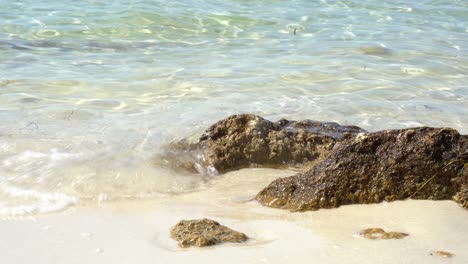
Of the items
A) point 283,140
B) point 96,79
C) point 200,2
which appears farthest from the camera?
point 200,2

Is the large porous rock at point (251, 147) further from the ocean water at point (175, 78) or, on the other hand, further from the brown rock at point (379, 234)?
the brown rock at point (379, 234)

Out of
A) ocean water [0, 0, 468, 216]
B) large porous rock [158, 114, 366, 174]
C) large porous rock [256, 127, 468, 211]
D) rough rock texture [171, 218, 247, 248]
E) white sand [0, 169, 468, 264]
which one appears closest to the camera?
white sand [0, 169, 468, 264]

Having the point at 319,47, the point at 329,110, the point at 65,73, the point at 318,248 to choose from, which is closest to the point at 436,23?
the point at 319,47

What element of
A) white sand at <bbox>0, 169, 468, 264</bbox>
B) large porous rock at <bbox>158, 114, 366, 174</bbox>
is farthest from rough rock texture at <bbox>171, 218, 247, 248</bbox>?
large porous rock at <bbox>158, 114, 366, 174</bbox>

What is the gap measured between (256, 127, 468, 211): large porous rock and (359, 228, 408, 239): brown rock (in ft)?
1.36

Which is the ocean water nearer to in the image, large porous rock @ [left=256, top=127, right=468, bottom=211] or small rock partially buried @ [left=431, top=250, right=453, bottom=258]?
large porous rock @ [left=256, top=127, right=468, bottom=211]

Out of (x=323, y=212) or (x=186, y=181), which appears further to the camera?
(x=186, y=181)

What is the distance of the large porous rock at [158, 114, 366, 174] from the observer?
15.3 feet

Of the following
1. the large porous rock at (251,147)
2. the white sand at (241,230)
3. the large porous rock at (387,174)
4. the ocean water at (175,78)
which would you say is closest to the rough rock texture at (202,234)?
the white sand at (241,230)

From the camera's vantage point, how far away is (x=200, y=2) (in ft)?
39.1

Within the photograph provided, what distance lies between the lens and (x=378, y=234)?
3.28m

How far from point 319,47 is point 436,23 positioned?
10.2 ft

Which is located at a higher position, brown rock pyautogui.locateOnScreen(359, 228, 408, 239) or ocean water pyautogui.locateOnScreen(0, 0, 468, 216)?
brown rock pyautogui.locateOnScreen(359, 228, 408, 239)

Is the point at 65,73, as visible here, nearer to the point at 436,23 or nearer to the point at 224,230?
the point at 224,230
